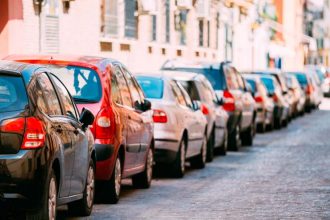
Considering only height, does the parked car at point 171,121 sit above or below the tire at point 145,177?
above

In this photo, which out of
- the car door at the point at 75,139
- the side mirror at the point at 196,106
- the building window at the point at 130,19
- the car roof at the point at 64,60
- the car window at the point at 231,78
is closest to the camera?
the car door at the point at 75,139

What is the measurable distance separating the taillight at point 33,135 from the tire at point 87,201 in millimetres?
→ 2251

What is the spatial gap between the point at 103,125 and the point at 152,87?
4.61 m

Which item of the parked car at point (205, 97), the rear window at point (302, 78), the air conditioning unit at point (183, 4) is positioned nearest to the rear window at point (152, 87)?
the parked car at point (205, 97)

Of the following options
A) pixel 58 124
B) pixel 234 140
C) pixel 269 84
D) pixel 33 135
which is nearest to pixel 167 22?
pixel 269 84

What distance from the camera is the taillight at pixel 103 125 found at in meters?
13.9

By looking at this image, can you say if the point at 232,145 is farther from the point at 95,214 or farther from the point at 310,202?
the point at 95,214

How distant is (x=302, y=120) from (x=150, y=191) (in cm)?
2806

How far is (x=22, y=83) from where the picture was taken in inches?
423

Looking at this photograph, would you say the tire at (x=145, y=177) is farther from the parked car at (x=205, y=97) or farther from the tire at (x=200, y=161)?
the parked car at (x=205, y=97)

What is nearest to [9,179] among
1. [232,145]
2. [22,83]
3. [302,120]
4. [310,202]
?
[22,83]

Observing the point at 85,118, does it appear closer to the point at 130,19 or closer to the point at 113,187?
the point at 113,187

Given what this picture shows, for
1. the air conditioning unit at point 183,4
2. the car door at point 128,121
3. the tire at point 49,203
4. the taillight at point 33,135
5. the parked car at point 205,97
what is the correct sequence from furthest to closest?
the air conditioning unit at point 183,4, the parked car at point 205,97, the car door at point 128,121, the tire at point 49,203, the taillight at point 33,135

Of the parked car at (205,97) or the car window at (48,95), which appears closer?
the car window at (48,95)
